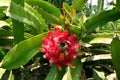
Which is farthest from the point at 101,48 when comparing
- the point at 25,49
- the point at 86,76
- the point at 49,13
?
the point at 25,49

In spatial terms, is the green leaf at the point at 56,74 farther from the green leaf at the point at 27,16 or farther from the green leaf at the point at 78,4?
the green leaf at the point at 78,4

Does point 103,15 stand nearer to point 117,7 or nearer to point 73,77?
point 117,7

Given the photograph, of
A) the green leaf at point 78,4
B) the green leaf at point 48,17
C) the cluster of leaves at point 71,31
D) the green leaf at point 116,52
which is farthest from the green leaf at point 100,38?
the green leaf at point 78,4

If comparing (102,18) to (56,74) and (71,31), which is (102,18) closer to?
(71,31)

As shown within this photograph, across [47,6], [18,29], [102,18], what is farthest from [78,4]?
[18,29]

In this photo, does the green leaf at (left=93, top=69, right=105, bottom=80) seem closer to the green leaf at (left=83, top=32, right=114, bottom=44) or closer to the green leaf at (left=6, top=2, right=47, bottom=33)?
the green leaf at (left=83, top=32, right=114, bottom=44)
